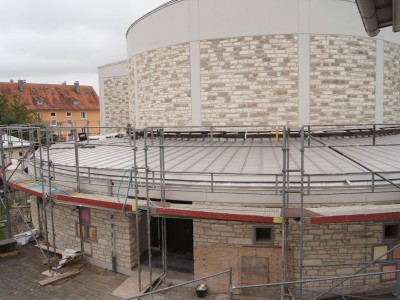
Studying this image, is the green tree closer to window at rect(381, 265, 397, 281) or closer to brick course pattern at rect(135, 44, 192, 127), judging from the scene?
brick course pattern at rect(135, 44, 192, 127)

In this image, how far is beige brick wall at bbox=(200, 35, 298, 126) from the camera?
13.2 m

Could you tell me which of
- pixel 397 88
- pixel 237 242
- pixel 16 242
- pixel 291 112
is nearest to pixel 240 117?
pixel 291 112

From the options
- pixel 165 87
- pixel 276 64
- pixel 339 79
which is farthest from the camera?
pixel 165 87

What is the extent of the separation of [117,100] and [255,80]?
15769mm

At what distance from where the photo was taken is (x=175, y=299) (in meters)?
7.98

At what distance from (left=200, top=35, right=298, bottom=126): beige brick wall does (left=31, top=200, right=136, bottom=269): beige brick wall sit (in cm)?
624

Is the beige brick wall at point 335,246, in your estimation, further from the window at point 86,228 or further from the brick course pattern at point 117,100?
the brick course pattern at point 117,100

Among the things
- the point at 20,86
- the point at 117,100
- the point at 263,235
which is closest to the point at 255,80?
the point at 263,235

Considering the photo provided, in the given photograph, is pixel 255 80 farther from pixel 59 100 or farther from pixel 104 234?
pixel 59 100

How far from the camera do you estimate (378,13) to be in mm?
6164

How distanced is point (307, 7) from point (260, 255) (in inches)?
384

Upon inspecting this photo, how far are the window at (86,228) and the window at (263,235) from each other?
4494 mm

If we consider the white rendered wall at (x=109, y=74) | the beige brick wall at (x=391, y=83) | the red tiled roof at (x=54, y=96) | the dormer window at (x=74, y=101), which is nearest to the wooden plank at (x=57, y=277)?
the beige brick wall at (x=391, y=83)

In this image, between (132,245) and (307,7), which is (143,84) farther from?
(132,245)
